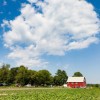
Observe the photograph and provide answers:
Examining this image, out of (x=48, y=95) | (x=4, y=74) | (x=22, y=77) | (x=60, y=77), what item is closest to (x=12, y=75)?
(x=4, y=74)

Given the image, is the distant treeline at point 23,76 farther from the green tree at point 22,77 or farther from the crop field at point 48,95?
the crop field at point 48,95

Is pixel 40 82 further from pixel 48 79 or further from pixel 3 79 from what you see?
pixel 3 79

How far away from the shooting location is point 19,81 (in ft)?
499

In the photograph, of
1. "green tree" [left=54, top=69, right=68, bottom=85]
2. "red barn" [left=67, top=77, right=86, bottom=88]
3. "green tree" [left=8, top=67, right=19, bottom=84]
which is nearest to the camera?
"green tree" [left=8, top=67, right=19, bottom=84]

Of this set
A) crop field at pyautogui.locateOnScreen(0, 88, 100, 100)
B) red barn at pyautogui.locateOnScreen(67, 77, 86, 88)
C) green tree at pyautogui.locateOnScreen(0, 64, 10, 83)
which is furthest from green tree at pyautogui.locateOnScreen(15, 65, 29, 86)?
crop field at pyautogui.locateOnScreen(0, 88, 100, 100)

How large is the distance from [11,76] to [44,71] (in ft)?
71.8

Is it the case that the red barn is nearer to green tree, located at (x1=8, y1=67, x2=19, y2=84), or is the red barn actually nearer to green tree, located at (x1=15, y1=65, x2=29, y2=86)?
green tree, located at (x1=15, y1=65, x2=29, y2=86)

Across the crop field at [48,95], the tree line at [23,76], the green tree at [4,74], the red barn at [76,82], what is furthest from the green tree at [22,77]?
the crop field at [48,95]

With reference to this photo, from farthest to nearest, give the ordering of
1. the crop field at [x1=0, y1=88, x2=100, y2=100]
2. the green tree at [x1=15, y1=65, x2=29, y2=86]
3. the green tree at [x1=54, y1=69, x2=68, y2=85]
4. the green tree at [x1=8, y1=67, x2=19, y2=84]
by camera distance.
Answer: the green tree at [x1=54, y1=69, x2=68, y2=85] → the green tree at [x1=8, y1=67, x2=19, y2=84] → the green tree at [x1=15, y1=65, x2=29, y2=86] → the crop field at [x1=0, y1=88, x2=100, y2=100]

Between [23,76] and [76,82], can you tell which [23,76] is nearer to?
[23,76]

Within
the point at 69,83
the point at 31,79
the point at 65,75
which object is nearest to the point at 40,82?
the point at 31,79

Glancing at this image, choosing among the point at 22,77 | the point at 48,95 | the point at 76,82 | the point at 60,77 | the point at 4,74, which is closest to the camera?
the point at 48,95

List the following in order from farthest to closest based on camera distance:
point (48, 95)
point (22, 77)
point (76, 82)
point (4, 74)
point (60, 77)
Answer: point (60, 77) < point (76, 82) < point (4, 74) < point (22, 77) < point (48, 95)

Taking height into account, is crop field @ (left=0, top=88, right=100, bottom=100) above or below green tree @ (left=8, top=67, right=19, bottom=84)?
below
